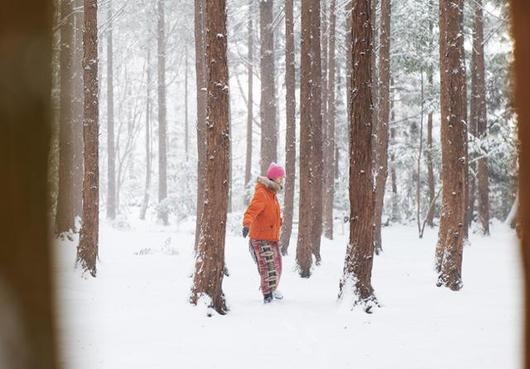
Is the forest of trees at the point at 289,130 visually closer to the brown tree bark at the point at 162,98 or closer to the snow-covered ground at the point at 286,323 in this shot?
the brown tree bark at the point at 162,98

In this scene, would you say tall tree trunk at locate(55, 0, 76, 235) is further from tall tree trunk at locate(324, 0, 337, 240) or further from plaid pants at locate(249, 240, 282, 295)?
tall tree trunk at locate(324, 0, 337, 240)

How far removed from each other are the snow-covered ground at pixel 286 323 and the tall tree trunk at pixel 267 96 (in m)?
4.98

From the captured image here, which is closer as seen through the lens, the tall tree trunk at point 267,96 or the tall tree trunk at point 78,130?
the tall tree trunk at point 267,96

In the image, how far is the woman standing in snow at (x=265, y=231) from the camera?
29.0 ft

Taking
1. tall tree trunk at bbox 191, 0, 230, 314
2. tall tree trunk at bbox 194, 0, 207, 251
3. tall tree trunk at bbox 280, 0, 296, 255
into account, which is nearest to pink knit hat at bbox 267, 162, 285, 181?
tall tree trunk at bbox 191, 0, 230, 314

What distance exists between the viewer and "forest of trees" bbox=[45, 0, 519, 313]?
8.34 metres

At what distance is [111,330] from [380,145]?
12389mm

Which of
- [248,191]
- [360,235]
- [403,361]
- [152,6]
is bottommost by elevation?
[403,361]

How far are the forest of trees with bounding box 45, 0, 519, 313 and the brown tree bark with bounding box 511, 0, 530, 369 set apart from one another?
5.31 m

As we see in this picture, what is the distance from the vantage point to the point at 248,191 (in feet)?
84.0

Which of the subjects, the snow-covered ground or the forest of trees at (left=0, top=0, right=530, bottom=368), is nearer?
the forest of trees at (left=0, top=0, right=530, bottom=368)

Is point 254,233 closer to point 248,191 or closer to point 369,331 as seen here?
point 369,331

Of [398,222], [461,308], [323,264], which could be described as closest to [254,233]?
[461,308]

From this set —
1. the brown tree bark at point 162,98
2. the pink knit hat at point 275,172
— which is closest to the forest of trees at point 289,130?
the brown tree bark at point 162,98
